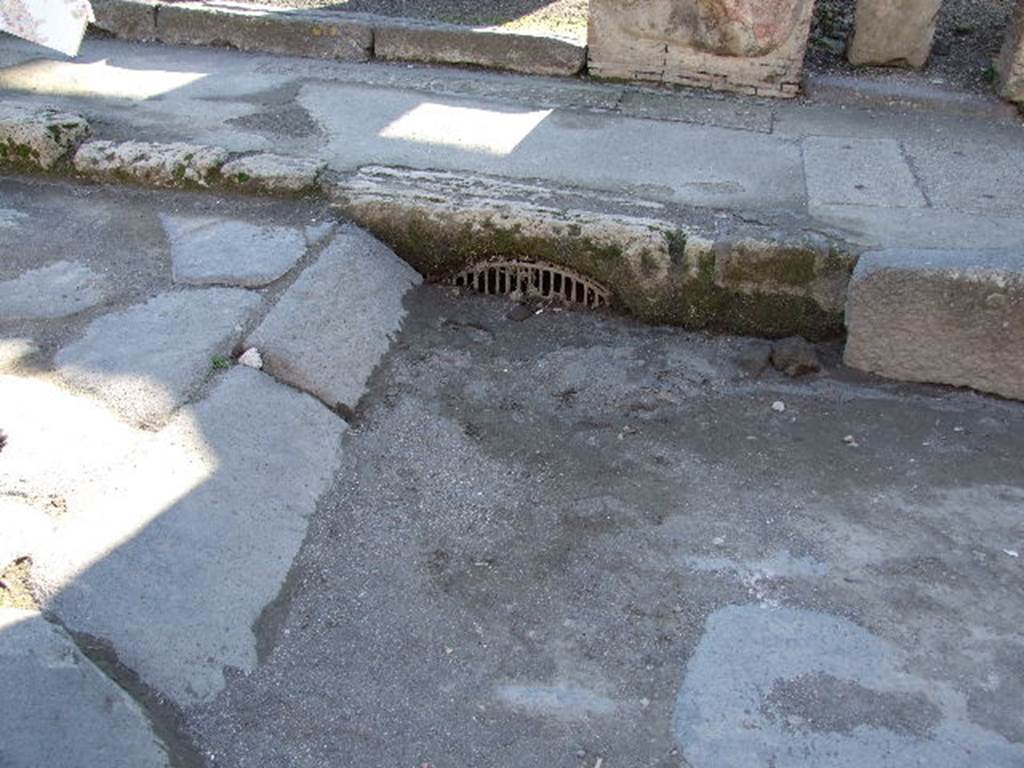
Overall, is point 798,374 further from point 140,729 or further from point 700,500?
point 140,729

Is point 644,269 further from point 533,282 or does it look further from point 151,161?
point 151,161

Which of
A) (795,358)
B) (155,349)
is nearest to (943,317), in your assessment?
(795,358)

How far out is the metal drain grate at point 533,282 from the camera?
335 centimetres

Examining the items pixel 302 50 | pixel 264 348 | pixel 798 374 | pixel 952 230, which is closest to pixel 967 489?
pixel 798 374

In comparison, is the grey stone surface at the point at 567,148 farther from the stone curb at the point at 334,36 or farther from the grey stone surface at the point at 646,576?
the grey stone surface at the point at 646,576

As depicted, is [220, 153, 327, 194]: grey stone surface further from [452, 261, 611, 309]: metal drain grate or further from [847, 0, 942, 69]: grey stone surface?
[847, 0, 942, 69]: grey stone surface

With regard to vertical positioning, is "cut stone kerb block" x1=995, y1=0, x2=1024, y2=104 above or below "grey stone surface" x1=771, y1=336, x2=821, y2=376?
above

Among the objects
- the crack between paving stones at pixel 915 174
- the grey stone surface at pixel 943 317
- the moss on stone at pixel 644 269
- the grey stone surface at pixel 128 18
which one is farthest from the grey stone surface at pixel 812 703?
the grey stone surface at pixel 128 18

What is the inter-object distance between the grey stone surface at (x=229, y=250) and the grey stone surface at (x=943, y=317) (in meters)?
1.79

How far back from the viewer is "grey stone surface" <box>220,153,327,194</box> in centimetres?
350

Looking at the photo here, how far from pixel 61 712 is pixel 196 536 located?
1.72ft

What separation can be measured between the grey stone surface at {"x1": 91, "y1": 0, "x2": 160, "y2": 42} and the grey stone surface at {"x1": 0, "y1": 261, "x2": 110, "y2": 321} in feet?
7.97

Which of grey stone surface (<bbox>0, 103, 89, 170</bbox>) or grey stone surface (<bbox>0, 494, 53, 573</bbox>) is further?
grey stone surface (<bbox>0, 103, 89, 170</bbox>)

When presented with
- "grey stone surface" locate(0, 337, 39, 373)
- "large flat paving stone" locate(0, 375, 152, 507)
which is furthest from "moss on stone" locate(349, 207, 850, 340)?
"large flat paving stone" locate(0, 375, 152, 507)
